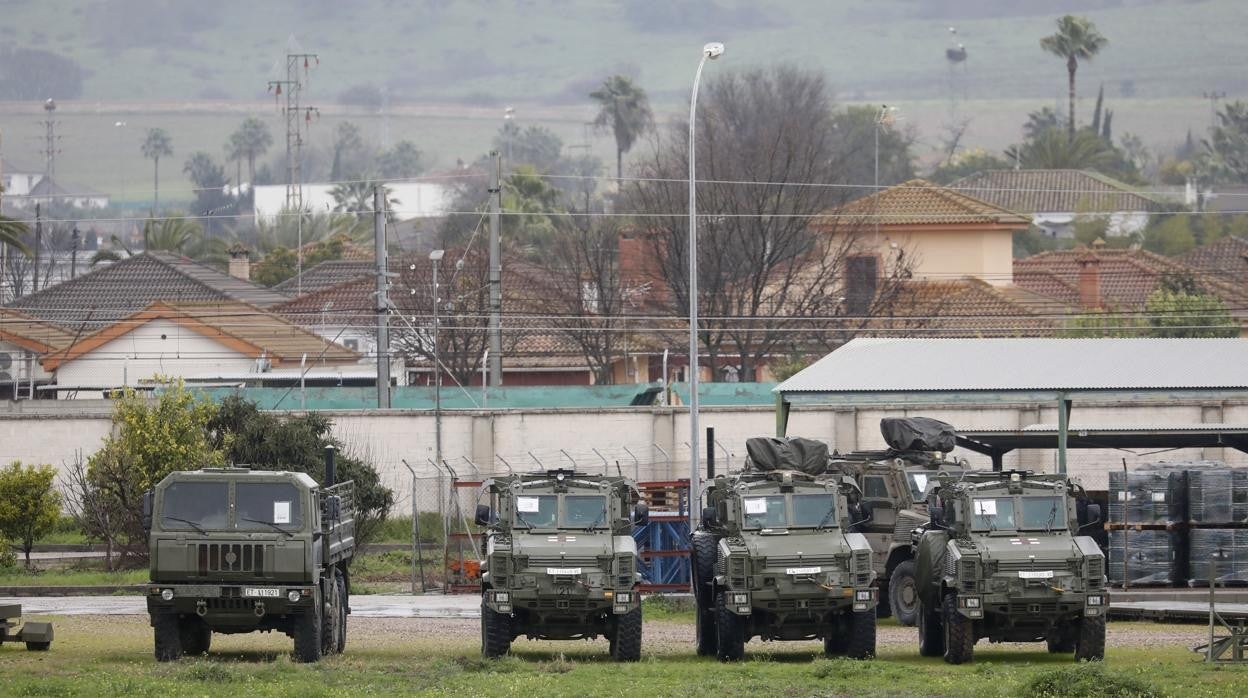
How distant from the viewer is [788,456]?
95.5 ft

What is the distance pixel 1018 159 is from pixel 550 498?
134910mm

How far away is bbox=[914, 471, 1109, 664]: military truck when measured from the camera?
2255 cm

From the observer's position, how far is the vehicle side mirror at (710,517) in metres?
24.2

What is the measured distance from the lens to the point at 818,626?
918 inches

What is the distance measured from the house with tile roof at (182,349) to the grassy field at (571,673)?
1671 inches

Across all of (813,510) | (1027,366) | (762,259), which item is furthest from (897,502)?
(762,259)

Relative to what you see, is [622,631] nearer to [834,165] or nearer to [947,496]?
[947,496]

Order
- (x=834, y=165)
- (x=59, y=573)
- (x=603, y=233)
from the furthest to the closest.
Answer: (x=834, y=165)
(x=603, y=233)
(x=59, y=573)

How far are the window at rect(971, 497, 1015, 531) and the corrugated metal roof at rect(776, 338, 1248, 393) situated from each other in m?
10.7

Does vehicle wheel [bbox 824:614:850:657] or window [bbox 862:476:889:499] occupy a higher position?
window [bbox 862:476:889:499]

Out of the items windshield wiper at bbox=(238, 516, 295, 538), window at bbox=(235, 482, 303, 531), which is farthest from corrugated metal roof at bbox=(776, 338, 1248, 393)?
windshield wiper at bbox=(238, 516, 295, 538)

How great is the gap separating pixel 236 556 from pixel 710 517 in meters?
6.07

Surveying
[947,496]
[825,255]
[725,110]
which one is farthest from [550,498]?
[725,110]

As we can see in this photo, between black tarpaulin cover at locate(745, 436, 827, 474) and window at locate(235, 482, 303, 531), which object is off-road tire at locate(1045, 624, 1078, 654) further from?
window at locate(235, 482, 303, 531)
